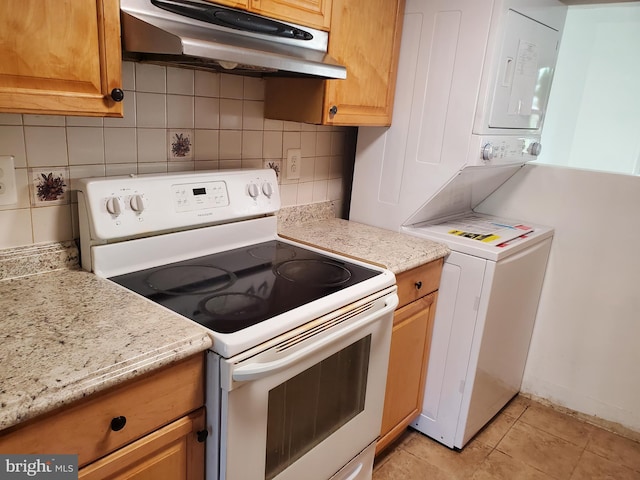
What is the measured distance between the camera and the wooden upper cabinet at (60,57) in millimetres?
957

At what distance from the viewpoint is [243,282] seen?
1436mm

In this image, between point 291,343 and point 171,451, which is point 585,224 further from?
point 171,451

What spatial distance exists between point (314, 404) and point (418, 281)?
0.66 metres

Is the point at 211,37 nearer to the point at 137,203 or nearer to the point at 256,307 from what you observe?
the point at 137,203

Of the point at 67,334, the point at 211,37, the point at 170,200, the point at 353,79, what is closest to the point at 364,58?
the point at 353,79

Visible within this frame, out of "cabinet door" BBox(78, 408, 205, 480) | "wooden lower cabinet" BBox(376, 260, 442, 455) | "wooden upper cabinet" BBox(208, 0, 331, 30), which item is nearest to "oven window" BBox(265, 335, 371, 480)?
"cabinet door" BBox(78, 408, 205, 480)

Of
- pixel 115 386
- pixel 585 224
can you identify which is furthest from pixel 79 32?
pixel 585 224

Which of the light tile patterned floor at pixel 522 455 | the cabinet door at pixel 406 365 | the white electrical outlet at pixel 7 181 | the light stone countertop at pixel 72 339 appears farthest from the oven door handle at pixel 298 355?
the light tile patterned floor at pixel 522 455

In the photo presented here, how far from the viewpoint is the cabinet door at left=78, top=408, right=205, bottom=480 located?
98 centimetres

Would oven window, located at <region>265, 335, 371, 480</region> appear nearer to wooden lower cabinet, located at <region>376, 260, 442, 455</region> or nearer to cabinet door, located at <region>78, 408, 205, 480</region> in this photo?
cabinet door, located at <region>78, 408, 205, 480</region>

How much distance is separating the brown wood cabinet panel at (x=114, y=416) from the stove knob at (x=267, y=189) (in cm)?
79

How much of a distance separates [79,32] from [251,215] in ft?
2.70

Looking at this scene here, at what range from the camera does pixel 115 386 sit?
0.95 metres

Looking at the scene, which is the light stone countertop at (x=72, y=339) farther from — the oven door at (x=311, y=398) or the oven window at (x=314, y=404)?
the oven window at (x=314, y=404)
